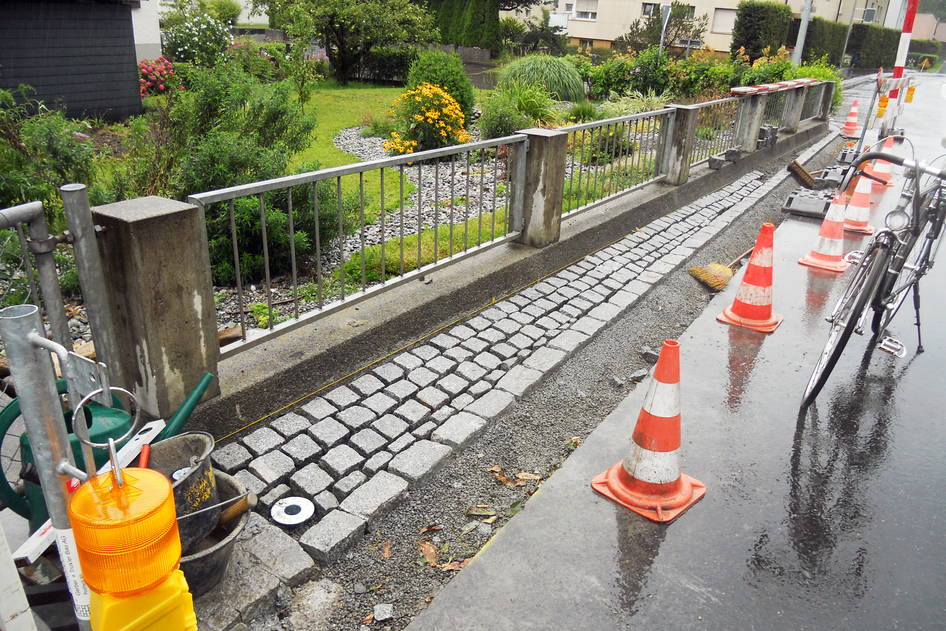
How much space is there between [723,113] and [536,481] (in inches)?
329

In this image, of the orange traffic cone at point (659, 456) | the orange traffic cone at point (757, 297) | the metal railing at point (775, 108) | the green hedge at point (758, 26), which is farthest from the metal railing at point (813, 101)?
the green hedge at point (758, 26)

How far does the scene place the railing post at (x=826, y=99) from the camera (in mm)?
15270

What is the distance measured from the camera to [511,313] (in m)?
5.55

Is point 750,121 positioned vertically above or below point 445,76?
below

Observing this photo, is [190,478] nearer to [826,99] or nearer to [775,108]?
[775,108]

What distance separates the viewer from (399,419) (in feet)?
13.1

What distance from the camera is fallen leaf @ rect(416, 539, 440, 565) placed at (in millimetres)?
3086

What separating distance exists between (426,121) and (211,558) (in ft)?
30.1

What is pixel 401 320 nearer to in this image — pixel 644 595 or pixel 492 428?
pixel 492 428

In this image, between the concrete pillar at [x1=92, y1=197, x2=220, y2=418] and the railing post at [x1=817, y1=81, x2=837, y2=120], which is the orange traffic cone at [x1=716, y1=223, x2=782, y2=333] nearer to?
the concrete pillar at [x1=92, y1=197, x2=220, y2=418]

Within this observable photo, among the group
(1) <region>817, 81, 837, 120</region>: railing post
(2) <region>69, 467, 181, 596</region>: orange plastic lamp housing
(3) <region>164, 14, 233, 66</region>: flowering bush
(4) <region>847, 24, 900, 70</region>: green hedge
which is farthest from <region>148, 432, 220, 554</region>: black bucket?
A: (4) <region>847, 24, 900, 70</region>: green hedge

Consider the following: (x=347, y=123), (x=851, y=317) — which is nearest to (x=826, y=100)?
(x=347, y=123)

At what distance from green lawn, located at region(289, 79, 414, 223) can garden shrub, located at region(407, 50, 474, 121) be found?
79.9 inches

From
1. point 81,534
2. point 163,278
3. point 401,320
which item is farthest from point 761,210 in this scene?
point 81,534
